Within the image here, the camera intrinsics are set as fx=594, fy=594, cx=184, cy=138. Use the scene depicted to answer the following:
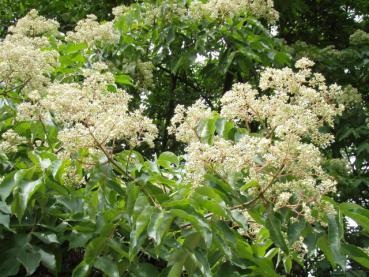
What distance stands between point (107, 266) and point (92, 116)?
553 millimetres

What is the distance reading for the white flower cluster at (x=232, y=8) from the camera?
4.42 m

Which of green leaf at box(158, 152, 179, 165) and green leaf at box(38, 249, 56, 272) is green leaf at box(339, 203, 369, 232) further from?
green leaf at box(38, 249, 56, 272)

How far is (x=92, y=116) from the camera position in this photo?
7.29ft

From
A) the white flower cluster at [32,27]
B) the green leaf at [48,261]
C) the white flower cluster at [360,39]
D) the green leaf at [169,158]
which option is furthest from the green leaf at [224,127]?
the white flower cluster at [360,39]

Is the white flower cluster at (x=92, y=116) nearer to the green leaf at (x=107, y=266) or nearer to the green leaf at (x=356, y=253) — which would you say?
the green leaf at (x=107, y=266)

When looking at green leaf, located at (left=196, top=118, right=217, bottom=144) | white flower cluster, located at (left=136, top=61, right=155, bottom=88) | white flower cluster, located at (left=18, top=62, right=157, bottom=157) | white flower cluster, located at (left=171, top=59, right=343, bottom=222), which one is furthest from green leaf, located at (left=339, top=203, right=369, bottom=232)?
white flower cluster, located at (left=136, top=61, right=155, bottom=88)

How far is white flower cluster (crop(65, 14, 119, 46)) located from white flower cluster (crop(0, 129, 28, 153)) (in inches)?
85.4

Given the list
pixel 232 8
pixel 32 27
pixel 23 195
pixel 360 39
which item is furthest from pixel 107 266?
pixel 360 39

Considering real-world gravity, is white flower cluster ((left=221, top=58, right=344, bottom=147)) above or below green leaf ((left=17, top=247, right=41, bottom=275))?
above

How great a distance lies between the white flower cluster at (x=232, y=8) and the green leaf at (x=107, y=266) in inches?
107

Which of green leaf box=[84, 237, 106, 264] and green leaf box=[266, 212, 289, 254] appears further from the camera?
green leaf box=[84, 237, 106, 264]

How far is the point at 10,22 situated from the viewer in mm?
7242

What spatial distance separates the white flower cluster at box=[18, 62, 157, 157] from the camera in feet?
7.04

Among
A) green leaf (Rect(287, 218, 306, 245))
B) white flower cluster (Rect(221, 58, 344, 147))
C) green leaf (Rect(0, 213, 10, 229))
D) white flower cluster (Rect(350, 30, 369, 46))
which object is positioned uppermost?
white flower cluster (Rect(221, 58, 344, 147))
